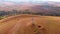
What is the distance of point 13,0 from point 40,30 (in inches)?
22.4

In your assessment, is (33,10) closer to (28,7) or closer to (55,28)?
(28,7)

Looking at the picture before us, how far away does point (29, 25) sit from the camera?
749 mm

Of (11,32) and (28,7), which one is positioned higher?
(28,7)

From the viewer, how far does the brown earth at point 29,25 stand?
73 cm

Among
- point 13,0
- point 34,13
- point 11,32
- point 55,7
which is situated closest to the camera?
point 11,32

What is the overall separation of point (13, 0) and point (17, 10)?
0.29m

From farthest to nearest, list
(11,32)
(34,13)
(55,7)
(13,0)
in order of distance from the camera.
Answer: (13,0), (55,7), (34,13), (11,32)

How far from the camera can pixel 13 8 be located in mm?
942

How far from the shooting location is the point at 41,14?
2.93 ft

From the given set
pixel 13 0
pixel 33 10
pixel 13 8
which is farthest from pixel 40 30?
pixel 13 0

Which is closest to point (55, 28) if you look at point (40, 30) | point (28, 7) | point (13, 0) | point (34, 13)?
point (40, 30)

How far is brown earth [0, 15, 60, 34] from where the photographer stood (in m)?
0.73

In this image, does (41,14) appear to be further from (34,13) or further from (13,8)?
(13,8)

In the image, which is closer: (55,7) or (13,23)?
(13,23)
